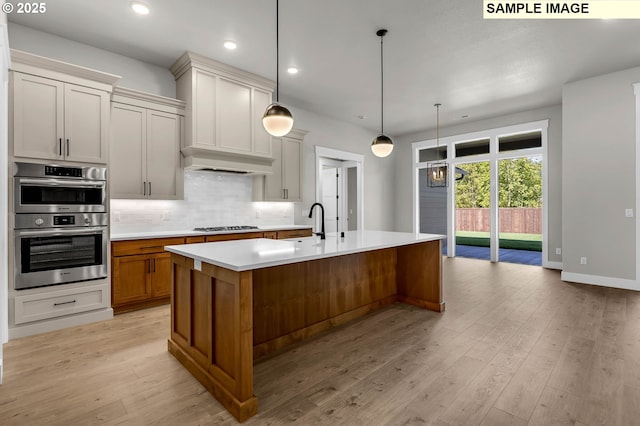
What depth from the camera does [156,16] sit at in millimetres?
3139

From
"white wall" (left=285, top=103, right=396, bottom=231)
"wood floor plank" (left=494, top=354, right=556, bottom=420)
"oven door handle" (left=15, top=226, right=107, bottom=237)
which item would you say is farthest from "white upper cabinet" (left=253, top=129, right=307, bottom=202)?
"wood floor plank" (left=494, top=354, right=556, bottom=420)

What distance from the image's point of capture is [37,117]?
2994 mm

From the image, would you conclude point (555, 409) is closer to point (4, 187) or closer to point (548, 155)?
point (4, 187)

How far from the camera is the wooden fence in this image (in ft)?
21.0

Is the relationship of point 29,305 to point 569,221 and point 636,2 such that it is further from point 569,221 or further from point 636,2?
point 569,221

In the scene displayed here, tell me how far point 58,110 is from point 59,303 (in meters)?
1.89

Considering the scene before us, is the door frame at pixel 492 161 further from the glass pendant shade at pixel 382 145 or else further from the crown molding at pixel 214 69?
the crown molding at pixel 214 69

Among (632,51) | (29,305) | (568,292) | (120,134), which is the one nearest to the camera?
(29,305)

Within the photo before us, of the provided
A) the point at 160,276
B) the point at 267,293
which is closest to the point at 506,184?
the point at 267,293

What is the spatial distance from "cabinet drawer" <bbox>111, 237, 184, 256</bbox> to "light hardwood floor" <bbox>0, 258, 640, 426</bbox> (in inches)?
27.3

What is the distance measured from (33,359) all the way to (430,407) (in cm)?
295

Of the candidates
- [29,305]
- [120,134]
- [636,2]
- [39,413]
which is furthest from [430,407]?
[636,2]

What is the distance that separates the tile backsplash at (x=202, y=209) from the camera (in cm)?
404

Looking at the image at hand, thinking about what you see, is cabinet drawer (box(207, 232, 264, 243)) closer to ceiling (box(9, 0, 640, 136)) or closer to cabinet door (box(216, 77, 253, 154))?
cabinet door (box(216, 77, 253, 154))
